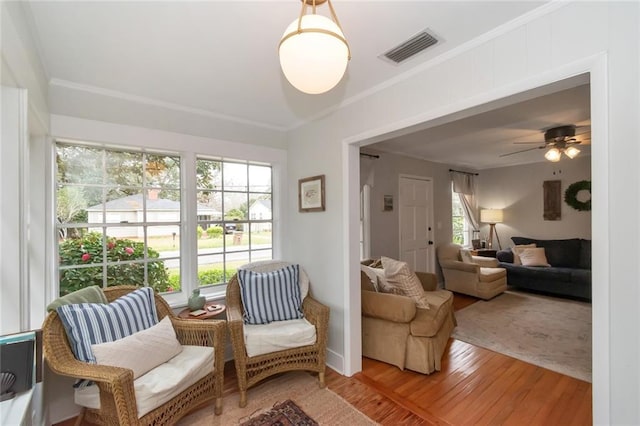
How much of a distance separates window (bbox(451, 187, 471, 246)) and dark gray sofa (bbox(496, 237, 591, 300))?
869 mm

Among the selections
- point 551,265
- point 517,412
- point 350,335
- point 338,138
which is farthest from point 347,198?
point 551,265

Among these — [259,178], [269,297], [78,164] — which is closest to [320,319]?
[269,297]

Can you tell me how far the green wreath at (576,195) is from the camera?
5.12 m

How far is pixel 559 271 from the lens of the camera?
4672 millimetres

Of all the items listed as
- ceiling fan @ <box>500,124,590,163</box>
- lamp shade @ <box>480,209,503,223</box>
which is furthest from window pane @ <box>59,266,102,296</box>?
lamp shade @ <box>480,209,503,223</box>

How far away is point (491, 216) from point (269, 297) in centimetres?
543

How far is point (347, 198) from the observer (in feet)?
8.35

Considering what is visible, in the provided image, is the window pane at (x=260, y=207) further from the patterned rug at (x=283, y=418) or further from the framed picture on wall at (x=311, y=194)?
the patterned rug at (x=283, y=418)

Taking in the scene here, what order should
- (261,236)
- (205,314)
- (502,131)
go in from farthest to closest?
(502,131)
(261,236)
(205,314)

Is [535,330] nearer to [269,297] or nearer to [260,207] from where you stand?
[269,297]

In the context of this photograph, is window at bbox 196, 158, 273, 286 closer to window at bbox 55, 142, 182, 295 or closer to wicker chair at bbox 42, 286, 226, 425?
window at bbox 55, 142, 182, 295

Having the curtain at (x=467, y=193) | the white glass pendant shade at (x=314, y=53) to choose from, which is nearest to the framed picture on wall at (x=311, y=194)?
the white glass pendant shade at (x=314, y=53)

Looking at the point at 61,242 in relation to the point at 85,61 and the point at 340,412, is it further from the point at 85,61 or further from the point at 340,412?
the point at 340,412

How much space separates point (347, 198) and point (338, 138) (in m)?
0.57
